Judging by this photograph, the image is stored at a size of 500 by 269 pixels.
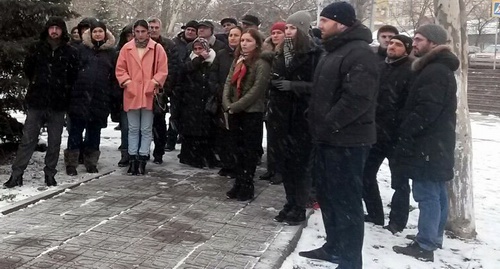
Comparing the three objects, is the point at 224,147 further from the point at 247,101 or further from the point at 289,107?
the point at 289,107

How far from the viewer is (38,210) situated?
565 centimetres

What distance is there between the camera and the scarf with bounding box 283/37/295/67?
5.50 meters

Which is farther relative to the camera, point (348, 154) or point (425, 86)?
point (425, 86)

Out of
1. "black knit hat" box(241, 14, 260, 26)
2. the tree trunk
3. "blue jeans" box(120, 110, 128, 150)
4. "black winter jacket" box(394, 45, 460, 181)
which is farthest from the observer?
"blue jeans" box(120, 110, 128, 150)

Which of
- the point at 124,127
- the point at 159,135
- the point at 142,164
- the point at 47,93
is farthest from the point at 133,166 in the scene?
the point at 47,93

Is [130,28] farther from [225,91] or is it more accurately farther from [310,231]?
[310,231]

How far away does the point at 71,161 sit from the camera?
286 inches

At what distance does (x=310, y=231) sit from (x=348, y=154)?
1.63 metres

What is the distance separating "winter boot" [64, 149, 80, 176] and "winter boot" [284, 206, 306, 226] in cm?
312

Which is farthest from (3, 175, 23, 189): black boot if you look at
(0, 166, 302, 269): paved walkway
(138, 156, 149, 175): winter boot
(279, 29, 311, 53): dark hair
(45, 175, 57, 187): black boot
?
(279, 29, 311, 53): dark hair

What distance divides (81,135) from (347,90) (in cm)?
451

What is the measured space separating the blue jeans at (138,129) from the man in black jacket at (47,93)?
3.05 feet

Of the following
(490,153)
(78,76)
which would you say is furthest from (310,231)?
(490,153)

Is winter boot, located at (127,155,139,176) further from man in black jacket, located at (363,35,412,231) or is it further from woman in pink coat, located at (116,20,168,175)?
man in black jacket, located at (363,35,412,231)
